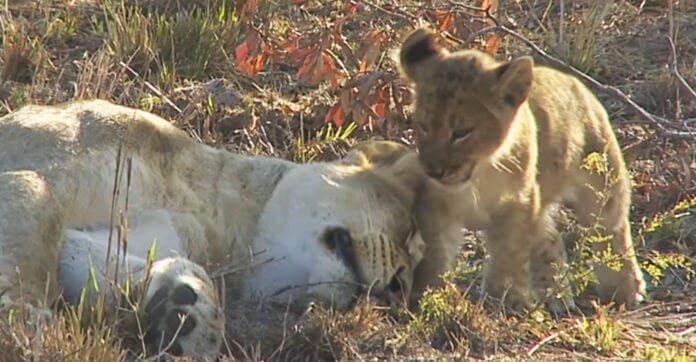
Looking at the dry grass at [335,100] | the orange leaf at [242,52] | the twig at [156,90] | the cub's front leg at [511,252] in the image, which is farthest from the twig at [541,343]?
the twig at [156,90]

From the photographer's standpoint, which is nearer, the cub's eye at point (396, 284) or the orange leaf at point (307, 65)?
the cub's eye at point (396, 284)

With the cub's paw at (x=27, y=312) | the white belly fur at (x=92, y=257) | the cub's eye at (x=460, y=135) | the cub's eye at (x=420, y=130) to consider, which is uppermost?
the cub's eye at (x=460, y=135)

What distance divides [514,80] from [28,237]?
1.56m

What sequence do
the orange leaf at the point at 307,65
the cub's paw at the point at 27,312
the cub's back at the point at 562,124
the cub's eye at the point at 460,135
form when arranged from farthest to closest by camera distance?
the orange leaf at the point at 307,65 → the cub's back at the point at 562,124 → the cub's eye at the point at 460,135 → the cub's paw at the point at 27,312

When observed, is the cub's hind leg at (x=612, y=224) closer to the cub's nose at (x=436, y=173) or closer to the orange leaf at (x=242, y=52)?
the cub's nose at (x=436, y=173)

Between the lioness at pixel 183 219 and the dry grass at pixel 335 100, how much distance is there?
142 mm

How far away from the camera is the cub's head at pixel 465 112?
4.58 metres

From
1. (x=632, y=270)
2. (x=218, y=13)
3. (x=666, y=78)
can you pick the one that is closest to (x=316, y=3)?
(x=218, y=13)

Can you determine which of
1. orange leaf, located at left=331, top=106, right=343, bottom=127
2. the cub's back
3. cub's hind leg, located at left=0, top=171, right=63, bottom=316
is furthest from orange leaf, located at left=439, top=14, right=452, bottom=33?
cub's hind leg, located at left=0, top=171, right=63, bottom=316

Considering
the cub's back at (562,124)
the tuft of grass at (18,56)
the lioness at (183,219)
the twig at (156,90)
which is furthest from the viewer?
the tuft of grass at (18,56)

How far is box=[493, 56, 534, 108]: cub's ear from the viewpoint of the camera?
466cm

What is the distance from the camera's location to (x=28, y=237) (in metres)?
4.21

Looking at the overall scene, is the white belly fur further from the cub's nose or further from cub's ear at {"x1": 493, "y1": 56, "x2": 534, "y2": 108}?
cub's ear at {"x1": 493, "y1": 56, "x2": 534, "y2": 108}

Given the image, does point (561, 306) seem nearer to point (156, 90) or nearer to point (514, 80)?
point (514, 80)
